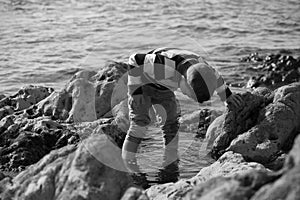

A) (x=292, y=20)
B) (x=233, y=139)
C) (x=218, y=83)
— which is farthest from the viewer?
(x=292, y=20)

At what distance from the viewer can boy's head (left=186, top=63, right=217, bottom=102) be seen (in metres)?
5.86

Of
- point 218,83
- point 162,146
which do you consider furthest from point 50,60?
point 218,83

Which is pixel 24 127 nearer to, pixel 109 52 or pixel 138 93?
pixel 138 93

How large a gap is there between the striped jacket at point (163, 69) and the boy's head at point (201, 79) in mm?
49

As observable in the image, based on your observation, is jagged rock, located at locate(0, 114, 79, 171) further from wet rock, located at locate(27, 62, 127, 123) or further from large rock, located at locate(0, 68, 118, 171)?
wet rock, located at locate(27, 62, 127, 123)

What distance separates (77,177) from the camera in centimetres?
401

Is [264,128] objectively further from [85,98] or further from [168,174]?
[85,98]

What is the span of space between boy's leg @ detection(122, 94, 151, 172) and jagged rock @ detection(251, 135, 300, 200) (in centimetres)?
379

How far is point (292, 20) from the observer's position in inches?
788

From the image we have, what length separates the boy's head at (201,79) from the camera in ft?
19.2

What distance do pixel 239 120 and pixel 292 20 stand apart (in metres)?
13.2

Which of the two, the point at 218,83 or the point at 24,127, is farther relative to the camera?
the point at 24,127

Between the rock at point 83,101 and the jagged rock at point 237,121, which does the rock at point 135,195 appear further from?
the rock at point 83,101

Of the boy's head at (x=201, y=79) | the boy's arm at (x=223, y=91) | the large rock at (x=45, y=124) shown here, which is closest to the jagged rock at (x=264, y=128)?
the boy's arm at (x=223, y=91)
